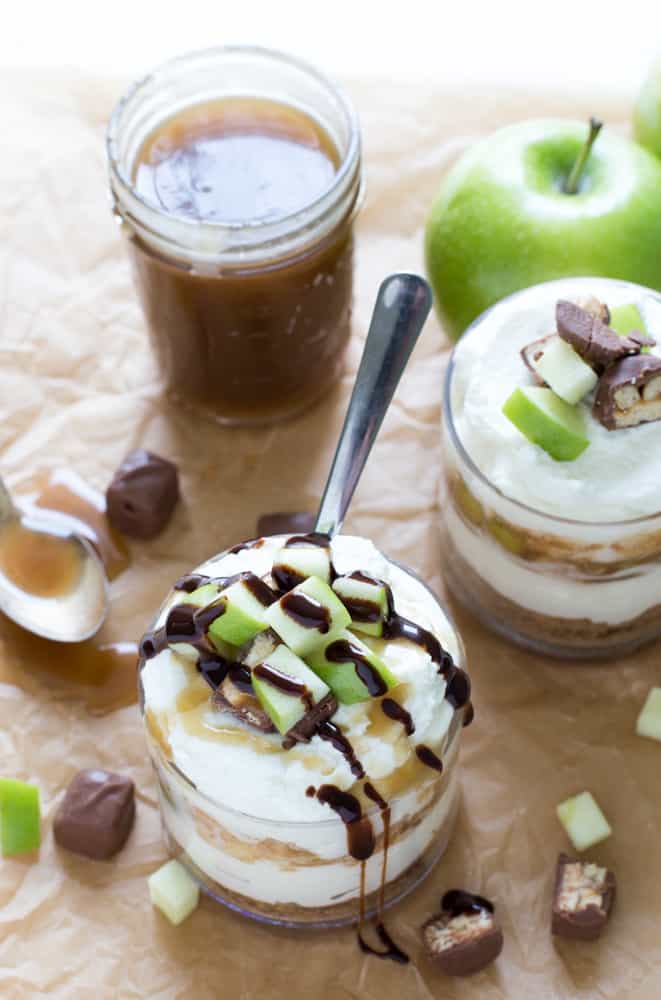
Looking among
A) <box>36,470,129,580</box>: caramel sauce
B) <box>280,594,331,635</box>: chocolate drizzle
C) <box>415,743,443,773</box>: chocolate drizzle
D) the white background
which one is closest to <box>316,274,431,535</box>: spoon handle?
<box>280,594,331,635</box>: chocolate drizzle

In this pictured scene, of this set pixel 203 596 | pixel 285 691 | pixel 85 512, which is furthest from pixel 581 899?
pixel 85 512

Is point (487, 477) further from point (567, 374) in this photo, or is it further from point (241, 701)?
point (241, 701)

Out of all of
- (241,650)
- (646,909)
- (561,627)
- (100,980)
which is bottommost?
(100,980)

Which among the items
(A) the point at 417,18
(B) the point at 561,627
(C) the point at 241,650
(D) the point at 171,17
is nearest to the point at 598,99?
(A) the point at 417,18

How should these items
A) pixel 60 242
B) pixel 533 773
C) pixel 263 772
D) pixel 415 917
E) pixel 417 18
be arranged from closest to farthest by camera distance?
→ pixel 263 772 < pixel 415 917 < pixel 533 773 < pixel 60 242 < pixel 417 18

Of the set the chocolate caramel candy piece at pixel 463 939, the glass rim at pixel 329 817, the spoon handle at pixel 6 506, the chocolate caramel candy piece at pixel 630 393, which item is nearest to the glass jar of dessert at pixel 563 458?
the chocolate caramel candy piece at pixel 630 393

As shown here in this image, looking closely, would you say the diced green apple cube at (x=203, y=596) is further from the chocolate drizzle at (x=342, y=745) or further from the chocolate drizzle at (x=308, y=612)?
the chocolate drizzle at (x=342, y=745)

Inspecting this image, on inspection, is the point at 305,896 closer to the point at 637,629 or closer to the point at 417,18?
the point at 637,629
